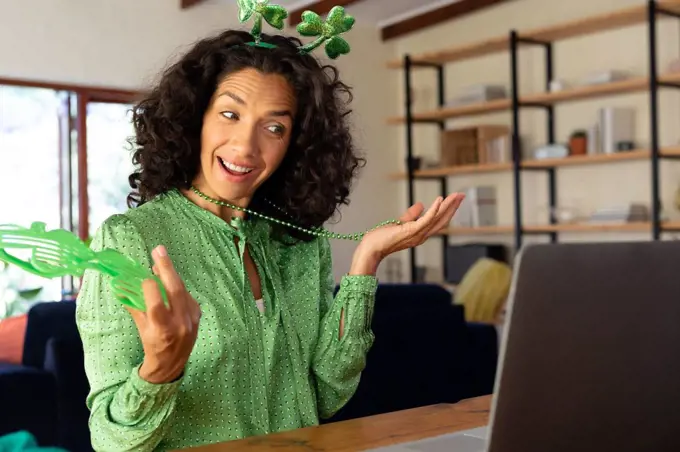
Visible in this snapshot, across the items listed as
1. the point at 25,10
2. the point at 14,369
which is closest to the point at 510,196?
the point at 25,10

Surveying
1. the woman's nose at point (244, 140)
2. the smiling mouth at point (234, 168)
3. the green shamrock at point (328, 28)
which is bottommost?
the smiling mouth at point (234, 168)

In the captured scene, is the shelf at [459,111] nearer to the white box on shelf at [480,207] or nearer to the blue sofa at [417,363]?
the white box on shelf at [480,207]

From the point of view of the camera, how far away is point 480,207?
6.83m

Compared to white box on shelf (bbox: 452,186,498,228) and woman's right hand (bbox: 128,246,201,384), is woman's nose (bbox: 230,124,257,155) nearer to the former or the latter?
woman's right hand (bbox: 128,246,201,384)

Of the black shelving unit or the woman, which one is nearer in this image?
the woman

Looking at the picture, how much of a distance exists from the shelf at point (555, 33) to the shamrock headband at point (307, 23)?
4330mm

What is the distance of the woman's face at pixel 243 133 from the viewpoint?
154 centimetres

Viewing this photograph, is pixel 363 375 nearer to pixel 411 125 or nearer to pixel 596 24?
pixel 596 24

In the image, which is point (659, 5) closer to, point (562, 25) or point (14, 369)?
point (562, 25)

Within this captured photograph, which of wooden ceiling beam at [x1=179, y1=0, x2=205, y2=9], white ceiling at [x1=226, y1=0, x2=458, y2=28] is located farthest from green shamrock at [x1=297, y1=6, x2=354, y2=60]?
white ceiling at [x1=226, y1=0, x2=458, y2=28]

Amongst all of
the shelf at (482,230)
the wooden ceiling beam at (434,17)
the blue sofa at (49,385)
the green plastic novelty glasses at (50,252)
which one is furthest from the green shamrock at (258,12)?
the wooden ceiling beam at (434,17)

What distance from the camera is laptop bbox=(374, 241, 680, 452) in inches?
28.7

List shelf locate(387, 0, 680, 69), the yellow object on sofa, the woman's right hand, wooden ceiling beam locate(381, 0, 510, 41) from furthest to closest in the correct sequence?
1. wooden ceiling beam locate(381, 0, 510, 41)
2. shelf locate(387, 0, 680, 69)
3. the yellow object on sofa
4. the woman's right hand

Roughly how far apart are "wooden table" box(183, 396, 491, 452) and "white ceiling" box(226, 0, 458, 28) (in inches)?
230
